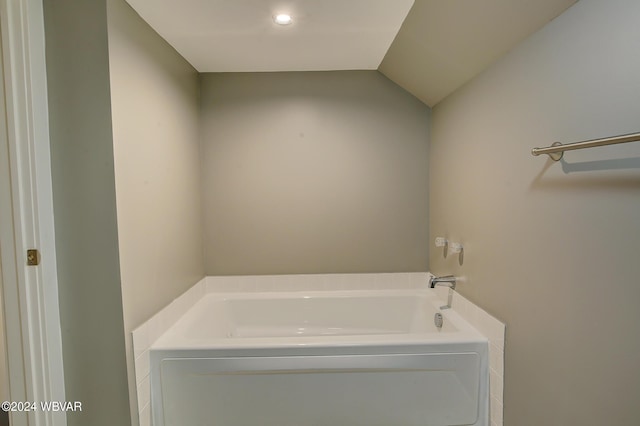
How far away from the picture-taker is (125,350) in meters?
1.35

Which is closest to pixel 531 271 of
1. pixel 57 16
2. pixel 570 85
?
pixel 570 85

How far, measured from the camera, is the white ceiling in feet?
4.89

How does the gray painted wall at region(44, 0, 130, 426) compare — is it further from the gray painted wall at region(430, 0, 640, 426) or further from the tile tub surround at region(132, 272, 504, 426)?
the gray painted wall at region(430, 0, 640, 426)

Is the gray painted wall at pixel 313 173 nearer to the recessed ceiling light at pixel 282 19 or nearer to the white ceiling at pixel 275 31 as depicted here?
the white ceiling at pixel 275 31

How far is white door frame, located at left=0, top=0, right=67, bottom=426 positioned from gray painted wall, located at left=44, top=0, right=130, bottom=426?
46 mm

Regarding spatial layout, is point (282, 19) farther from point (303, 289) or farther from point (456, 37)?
point (303, 289)

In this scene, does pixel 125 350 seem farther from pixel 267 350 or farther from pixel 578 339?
pixel 578 339

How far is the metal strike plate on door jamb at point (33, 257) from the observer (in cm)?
123

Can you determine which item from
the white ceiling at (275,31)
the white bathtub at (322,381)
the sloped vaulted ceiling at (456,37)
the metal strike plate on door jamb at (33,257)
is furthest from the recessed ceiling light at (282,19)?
the white bathtub at (322,381)

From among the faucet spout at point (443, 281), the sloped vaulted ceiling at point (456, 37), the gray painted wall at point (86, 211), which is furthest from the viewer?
the faucet spout at point (443, 281)

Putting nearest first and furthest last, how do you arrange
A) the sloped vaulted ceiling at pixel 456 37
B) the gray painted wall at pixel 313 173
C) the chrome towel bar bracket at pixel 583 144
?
the chrome towel bar bracket at pixel 583 144 < the sloped vaulted ceiling at pixel 456 37 < the gray painted wall at pixel 313 173

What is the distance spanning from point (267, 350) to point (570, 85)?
160cm

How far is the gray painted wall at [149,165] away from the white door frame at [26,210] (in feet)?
0.88

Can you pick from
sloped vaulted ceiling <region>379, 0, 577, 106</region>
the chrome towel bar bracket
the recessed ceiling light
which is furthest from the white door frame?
the chrome towel bar bracket
